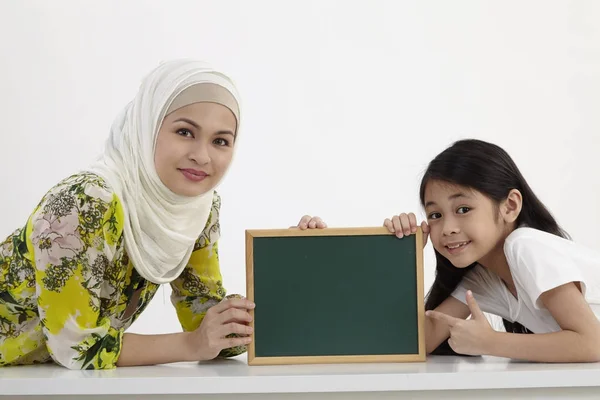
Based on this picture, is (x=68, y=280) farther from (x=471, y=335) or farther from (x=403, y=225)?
(x=471, y=335)

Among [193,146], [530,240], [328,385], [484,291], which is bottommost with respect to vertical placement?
[328,385]

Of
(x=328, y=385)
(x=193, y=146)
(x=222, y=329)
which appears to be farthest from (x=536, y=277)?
(x=193, y=146)

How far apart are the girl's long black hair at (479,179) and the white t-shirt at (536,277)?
0.07 m

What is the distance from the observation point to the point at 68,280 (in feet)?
5.14

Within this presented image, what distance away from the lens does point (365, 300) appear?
1647 millimetres

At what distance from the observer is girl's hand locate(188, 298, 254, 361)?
160cm

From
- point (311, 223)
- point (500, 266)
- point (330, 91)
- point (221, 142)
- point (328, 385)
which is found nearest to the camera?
point (328, 385)

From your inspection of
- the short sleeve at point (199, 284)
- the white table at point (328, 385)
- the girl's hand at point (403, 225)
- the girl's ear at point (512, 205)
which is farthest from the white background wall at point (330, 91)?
the white table at point (328, 385)

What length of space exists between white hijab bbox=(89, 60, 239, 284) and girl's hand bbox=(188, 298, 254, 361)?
0.22 meters

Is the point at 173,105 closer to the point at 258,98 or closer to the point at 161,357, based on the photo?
the point at 161,357

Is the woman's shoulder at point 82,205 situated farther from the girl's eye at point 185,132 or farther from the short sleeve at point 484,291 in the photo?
the short sleeve at point 484,291

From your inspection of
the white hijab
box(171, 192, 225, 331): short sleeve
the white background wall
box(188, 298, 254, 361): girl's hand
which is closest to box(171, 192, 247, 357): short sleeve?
box(171, 192, 225, 331): short sleeve

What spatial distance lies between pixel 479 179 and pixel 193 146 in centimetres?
66

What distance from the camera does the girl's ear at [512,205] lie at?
6.13 ft
